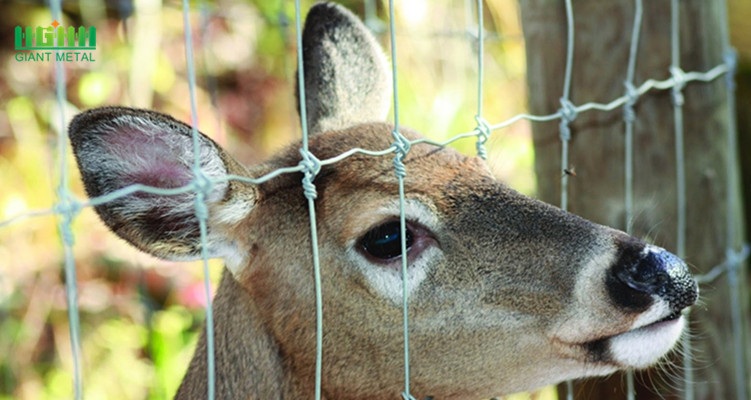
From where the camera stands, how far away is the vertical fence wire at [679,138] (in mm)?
3336

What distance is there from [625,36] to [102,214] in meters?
2.12

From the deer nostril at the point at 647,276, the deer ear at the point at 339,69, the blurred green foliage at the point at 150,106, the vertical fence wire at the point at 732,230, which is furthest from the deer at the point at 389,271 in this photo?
the blurred green foliage at the point at 150,106

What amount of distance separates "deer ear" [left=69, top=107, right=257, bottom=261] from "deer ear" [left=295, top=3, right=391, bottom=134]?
3.02ft

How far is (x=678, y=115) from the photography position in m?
3.39

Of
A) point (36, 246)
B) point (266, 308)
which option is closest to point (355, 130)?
point (266, 308)

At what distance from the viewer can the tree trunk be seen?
3.35 meters

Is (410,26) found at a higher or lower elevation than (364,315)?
higher

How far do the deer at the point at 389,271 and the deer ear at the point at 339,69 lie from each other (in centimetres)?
67

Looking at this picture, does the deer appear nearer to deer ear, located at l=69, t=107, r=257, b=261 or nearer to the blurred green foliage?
deer ear, located at l=69, t=107, r=257, b=261

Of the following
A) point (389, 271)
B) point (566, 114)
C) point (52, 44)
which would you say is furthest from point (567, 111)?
point (52, 44)

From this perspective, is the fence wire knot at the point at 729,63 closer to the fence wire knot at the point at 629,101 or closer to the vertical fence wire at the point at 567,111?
the fence wire knot at the point at 629,101

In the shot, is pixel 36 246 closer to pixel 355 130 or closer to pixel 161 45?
pixel 161 45

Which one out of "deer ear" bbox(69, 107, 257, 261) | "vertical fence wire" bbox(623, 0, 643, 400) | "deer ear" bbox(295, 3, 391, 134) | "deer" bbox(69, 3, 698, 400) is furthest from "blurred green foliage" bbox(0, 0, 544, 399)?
"deer ear" bbox(69, 107, 257, 261)

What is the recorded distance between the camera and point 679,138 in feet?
11.0
